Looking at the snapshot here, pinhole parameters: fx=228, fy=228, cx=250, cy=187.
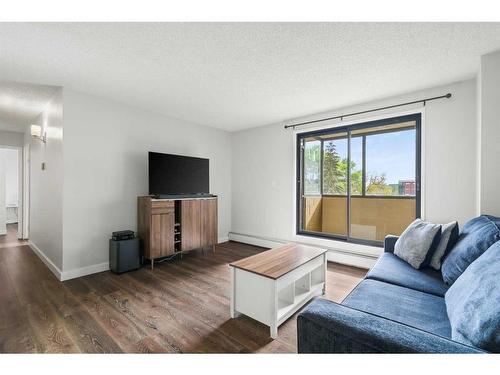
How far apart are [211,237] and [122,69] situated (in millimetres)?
2749

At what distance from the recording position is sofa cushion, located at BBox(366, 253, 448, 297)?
161 centimetres

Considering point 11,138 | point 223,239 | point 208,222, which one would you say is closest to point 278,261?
point 208,222

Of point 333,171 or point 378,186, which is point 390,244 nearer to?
point 378,186

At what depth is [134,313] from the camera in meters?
2.08

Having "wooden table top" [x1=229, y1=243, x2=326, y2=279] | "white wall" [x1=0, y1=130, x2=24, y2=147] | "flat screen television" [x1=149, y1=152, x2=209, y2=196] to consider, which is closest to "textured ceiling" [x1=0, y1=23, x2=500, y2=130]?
"flat screen television" [x1=149, y1=152, x2=209, y2=196]

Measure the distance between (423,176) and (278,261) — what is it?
2.21 metres

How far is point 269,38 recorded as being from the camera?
1.84m

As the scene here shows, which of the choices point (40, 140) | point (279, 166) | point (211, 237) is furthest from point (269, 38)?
point (40, 140)

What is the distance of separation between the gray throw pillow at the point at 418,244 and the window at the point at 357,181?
3.80 feet

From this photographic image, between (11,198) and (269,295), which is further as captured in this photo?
(11,198)

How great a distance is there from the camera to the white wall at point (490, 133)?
2.05 metres

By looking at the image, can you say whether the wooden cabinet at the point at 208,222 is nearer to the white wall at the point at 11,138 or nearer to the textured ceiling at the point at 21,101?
the textured ceiling at the point at 21,101

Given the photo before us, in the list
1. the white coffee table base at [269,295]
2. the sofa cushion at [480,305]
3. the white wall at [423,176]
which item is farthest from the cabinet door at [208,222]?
the sofa cushion at [480,305]

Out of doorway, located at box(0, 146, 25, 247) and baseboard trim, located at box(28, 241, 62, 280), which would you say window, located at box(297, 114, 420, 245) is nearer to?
baseboard trim, located at box(28, 241, 62, 280)
